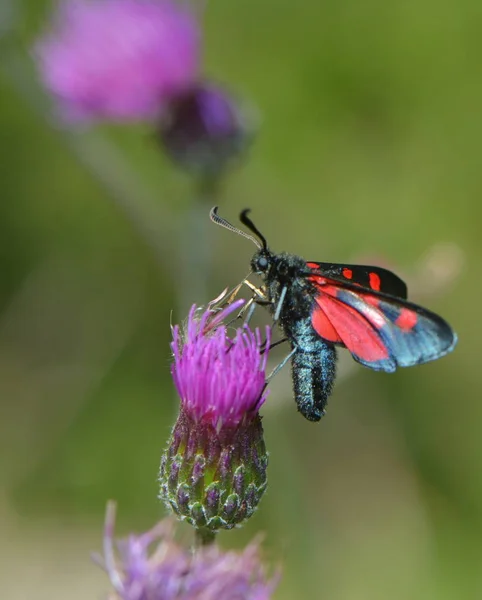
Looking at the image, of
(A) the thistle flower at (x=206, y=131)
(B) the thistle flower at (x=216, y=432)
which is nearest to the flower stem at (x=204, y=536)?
(B) the thistle flower at (x=216, y=432)

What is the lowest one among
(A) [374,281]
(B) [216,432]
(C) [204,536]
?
(C) [204,536]

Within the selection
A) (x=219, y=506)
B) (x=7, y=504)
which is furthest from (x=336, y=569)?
(x=219, y=506)

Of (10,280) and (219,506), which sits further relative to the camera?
(10,280)

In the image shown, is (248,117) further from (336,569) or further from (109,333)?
(336,569)

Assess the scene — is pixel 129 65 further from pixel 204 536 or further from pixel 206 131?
pixel 204 536

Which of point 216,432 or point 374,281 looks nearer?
point 216,432

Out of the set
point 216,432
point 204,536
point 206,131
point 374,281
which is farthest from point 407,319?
point 206,131

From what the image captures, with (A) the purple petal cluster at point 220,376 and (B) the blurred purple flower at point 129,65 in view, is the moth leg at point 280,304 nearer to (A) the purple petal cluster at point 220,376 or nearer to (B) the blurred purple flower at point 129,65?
(A) the purple petal cluster at point 220,376
